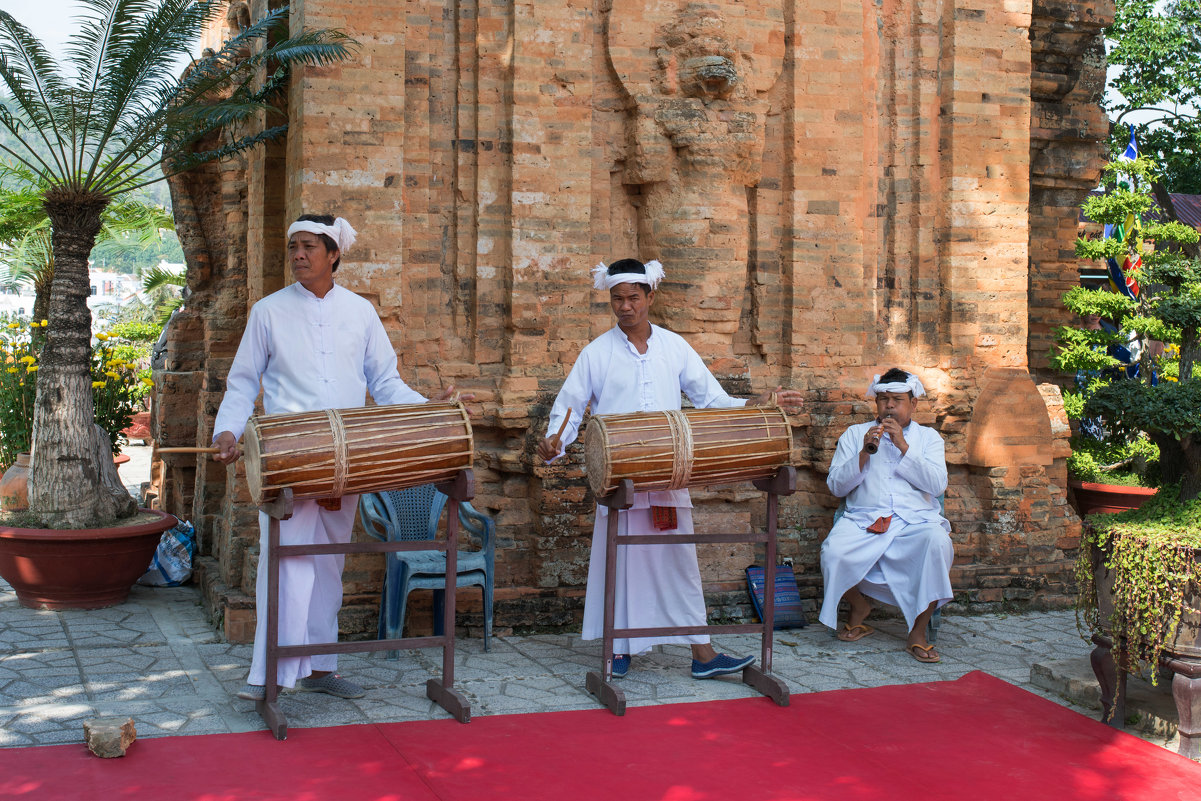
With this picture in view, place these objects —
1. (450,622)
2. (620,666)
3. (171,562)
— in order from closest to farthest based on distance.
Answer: (450,622)
(620,666)
(171,562)

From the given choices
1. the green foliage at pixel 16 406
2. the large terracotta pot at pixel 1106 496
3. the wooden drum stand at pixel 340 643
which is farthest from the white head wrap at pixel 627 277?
the large terracotta pot at pixel 1106 496

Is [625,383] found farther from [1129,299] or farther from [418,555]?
[1129,299]

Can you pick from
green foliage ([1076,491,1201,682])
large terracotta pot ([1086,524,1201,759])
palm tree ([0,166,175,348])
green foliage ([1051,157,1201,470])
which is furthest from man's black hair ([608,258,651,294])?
palm tree ([0,166,175,348])

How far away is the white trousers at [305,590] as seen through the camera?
469 centimetres

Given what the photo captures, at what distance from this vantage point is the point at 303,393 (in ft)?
16.1

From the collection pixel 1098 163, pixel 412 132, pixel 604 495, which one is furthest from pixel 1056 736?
pixel 1098 163

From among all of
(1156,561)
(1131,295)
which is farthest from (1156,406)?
(1131,295)

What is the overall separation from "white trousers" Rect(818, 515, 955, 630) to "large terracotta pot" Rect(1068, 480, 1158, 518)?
10.8 ft

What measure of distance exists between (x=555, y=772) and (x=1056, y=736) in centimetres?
223

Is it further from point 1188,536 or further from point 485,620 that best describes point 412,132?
point 1188,536

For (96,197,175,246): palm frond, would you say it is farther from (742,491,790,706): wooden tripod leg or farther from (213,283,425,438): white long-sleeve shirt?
(742,491,790,706): wooden tripod leg

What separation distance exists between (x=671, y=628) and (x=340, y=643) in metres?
1.52

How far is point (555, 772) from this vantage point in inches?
162

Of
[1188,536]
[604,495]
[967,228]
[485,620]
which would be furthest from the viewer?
[967,228]
